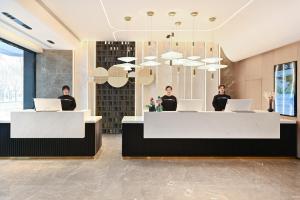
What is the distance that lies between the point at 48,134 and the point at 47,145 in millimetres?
305

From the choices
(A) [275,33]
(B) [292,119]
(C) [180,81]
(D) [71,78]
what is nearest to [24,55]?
(D) [71,78]

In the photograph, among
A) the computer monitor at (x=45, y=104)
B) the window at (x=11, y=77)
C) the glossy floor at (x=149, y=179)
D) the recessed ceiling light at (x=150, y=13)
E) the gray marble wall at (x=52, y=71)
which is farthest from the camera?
the gray marble wall at (x=52, y=71)

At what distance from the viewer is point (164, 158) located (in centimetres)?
580

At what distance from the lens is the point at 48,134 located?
550cm

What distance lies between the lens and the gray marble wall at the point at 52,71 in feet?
29.1

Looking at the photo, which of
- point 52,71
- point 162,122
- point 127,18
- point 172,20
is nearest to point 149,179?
point 162,122

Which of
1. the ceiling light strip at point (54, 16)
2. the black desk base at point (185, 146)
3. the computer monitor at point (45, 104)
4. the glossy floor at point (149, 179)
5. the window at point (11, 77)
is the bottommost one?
the glossy floor at point (149, 179)

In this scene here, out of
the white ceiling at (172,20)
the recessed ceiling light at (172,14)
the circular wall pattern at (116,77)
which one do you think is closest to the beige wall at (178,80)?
the circular wall pattern at (116,77)

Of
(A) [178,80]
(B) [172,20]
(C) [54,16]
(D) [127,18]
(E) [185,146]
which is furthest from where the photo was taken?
(A) [178,80]

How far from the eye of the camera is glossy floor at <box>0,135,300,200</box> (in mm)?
3699

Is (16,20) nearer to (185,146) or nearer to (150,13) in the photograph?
(150,13)

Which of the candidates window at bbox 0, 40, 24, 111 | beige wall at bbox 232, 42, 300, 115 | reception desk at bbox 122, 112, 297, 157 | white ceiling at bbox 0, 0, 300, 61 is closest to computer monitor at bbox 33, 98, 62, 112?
reception desk at bbox 122, 112, 297, 157

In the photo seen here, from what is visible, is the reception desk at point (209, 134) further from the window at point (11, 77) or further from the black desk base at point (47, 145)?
the window at point (11, 77)

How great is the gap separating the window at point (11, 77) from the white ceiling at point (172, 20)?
111cm
